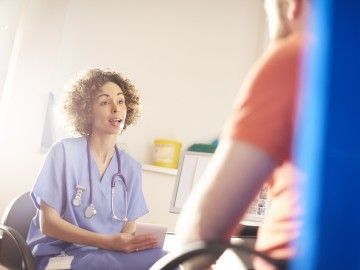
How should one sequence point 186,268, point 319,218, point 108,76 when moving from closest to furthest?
point 319,218 → point 186,268 → point 108,76

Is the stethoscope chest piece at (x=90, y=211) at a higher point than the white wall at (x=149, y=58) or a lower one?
lower

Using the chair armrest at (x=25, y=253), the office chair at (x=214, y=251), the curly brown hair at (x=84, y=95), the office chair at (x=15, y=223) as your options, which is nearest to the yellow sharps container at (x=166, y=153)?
the curly brown hair at (x=84, y=95)

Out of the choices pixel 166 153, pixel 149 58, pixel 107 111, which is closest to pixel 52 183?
pixel 107 111

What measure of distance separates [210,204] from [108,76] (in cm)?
137

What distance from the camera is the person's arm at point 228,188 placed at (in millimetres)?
517

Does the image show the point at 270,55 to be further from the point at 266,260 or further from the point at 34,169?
the point at 34,169

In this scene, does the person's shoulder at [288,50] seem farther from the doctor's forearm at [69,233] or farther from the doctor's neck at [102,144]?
the doctor's neck at [102,144]

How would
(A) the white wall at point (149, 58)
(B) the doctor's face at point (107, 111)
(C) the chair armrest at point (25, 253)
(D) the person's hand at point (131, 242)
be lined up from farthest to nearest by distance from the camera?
1. (A) the white wall at point (149, 58)
2. (B) the doctor's face at point (107, 111)
3. (D) the person's hand at point (131, 242)
4. (C) the chair armrest at point (25, 253)

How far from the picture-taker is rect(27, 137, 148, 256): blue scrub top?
4.62 ft

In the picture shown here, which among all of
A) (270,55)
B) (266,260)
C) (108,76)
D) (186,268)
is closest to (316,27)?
(270,55)

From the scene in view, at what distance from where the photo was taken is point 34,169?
2.44 metres

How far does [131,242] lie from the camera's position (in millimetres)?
1353

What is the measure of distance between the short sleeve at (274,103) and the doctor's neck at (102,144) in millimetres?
1206

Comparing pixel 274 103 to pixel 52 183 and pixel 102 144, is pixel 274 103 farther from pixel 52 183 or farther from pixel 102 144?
pixel 102 144
